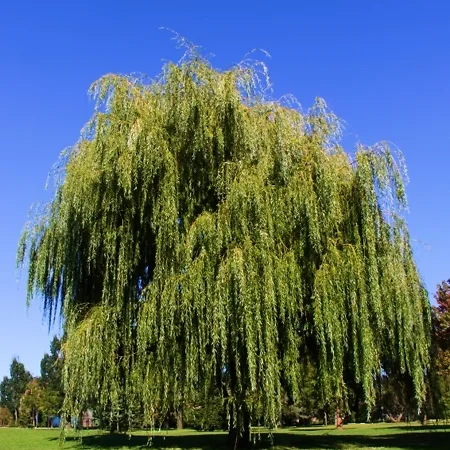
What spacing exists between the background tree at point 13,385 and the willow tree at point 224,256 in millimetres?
61678

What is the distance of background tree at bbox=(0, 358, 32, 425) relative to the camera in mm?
67438

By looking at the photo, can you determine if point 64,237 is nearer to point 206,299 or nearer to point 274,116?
point 206,299

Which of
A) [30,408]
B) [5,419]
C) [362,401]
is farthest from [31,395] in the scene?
[362,401]

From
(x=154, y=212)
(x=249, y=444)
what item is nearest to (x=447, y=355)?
(x=249, y=444)

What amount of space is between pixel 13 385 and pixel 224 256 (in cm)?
6741

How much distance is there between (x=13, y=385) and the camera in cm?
6962

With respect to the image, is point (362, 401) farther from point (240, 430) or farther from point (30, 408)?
point (30, 408)

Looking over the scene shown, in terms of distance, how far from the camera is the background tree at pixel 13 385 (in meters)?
67.4

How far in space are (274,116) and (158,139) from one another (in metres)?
2.84

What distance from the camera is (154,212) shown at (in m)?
11.1

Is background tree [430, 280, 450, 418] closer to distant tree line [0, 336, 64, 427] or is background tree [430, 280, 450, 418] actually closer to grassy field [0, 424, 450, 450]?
grassy field [0, 424, 450, 450]

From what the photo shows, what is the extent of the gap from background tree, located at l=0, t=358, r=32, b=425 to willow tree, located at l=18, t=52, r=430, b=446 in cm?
6168

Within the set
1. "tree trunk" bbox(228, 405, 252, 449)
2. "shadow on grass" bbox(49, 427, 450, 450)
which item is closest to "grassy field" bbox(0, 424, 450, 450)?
"shadow on grass" bbox(49, 427, 450, 450)

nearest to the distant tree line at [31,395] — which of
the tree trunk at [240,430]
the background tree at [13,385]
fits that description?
the background tree at [13,385]
